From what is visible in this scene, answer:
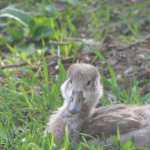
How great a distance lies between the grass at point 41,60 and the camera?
201 inches

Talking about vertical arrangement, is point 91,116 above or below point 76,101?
below

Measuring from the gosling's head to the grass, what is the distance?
11.3 inches

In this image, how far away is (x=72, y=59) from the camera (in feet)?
21.7

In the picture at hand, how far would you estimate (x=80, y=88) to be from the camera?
5.01 m

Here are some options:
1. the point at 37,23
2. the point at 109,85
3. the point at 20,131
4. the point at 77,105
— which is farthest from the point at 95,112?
the point at 37,23

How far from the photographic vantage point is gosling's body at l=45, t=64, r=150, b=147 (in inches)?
192

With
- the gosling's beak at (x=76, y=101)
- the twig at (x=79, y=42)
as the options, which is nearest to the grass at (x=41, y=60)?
the twig at (x=79, y=42)

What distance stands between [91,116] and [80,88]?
21 cm

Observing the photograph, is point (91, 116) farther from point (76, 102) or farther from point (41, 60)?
point (41, 60)

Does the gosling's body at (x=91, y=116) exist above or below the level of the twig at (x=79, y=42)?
below

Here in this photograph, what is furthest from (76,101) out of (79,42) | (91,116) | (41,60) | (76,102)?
(79,42)

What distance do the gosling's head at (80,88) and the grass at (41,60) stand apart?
29 centimetres

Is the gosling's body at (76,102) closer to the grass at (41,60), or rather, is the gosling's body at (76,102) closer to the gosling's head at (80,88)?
the gosling's head at (80,88)

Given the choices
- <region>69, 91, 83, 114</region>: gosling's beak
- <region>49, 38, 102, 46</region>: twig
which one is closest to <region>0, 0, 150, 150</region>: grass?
<region>49, 38, 102, 46</region>: twig
